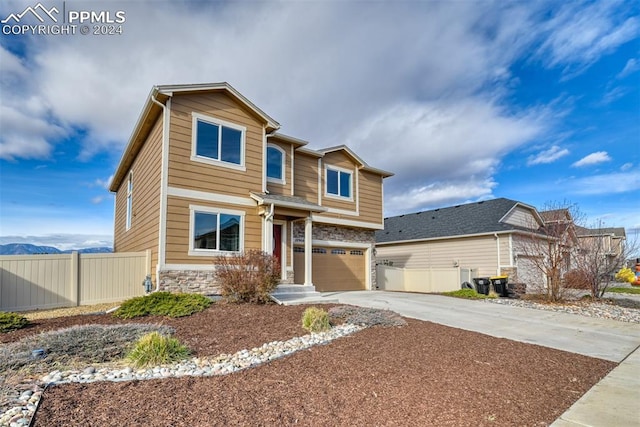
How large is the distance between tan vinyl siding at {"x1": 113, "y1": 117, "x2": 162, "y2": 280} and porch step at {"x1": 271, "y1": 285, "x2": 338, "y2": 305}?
3768 millimetres

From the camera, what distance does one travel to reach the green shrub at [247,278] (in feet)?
29.4

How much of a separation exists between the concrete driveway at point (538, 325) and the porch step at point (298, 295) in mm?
1054

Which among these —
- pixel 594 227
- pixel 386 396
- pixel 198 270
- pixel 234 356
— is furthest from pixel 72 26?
pixel 594 227

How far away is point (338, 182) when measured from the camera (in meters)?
15.8

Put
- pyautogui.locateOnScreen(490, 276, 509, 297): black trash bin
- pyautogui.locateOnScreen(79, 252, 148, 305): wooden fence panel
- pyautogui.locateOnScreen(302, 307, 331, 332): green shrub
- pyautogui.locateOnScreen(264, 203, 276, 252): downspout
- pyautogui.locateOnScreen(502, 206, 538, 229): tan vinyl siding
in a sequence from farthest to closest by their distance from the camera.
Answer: pyautogui.locateOnScreen(502, 206, 538, 229): tan vinyl siding, pyautogui.locateOnScreen(490, 276, 509, 297): black trash bin, pyautogui.locateOnScreen(264, 203, 276, 252): downspout, pyautogui.locateOnScreen(79, 252, 148, 305): wooden fence panel, pyautogui.locateOnScreen(302, 307, 331, 332): green shrub

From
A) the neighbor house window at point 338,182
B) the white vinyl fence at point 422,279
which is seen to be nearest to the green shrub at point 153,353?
the neighbor house window at point 338,182

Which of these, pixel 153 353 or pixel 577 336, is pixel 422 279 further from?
pixel 153 353

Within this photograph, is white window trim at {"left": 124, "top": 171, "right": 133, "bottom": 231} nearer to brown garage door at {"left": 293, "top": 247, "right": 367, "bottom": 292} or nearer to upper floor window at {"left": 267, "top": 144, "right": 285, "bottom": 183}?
upper floor window at {"left": 267, "top": 144, "right": 285, "bottom": 183}

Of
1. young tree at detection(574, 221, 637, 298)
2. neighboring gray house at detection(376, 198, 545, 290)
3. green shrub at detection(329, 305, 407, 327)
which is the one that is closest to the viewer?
green shrub at detection(329, 305, 407, 327)

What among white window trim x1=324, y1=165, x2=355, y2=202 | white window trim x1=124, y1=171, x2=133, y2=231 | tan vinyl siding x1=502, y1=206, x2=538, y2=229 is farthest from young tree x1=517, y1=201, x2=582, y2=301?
white window trim x1=124, y1=171, x2=133, y2=231

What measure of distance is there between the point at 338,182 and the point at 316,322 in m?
9.94

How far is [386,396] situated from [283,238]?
9.35 m

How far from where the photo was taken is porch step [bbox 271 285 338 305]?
34.2ft

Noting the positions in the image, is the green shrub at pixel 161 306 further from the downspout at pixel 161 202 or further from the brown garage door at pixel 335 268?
the brown garage door at pixel 335 268
